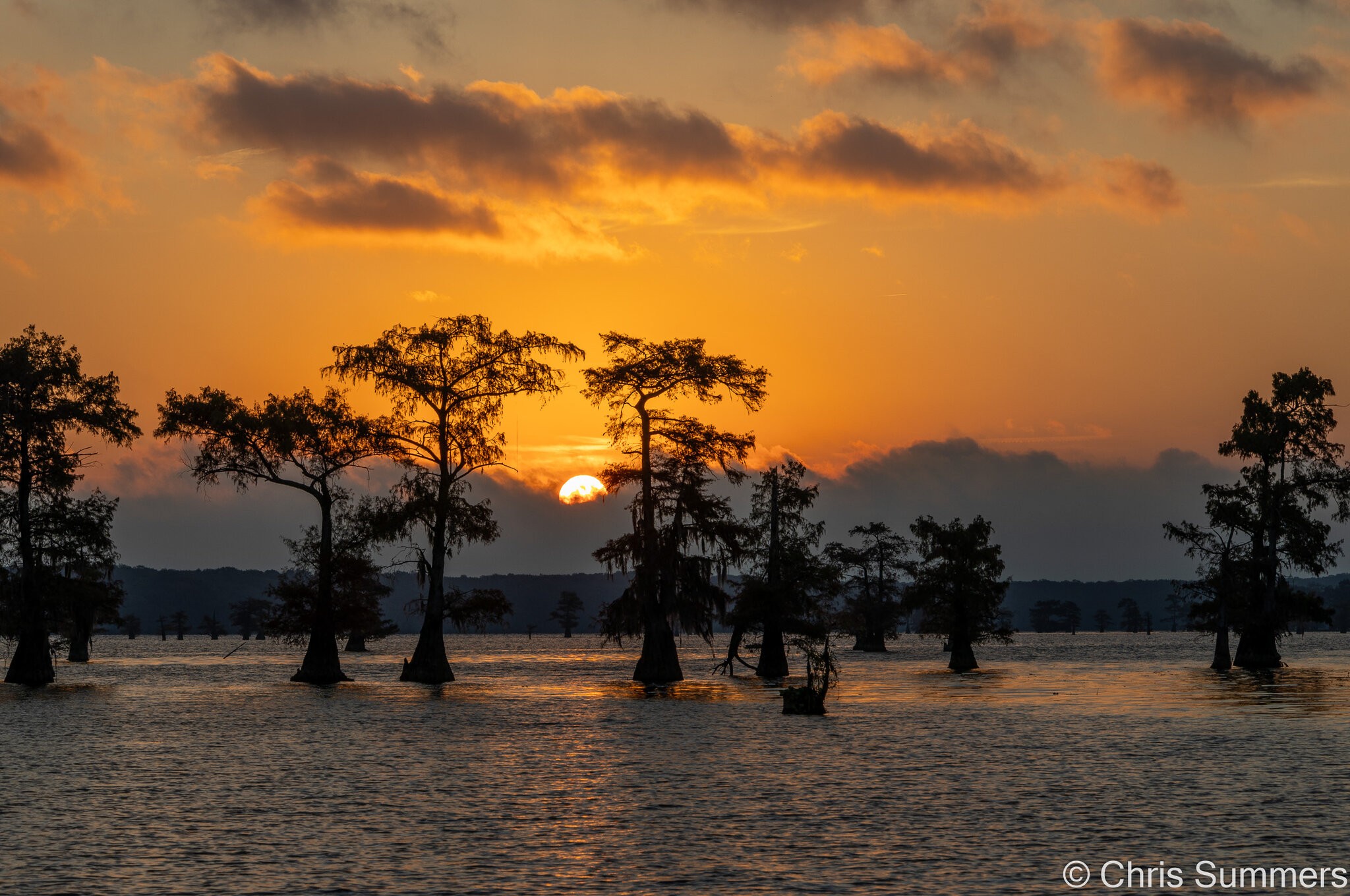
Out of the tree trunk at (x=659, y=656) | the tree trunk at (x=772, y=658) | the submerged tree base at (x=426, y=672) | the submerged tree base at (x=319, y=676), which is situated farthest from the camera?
the tree trunk at (x=772, y=658)

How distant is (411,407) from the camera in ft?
232

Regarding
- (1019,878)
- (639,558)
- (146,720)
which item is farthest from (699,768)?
(639,558)

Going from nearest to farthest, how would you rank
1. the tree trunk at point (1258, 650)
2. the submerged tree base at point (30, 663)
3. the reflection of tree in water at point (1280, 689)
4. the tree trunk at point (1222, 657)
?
the reflection of tree in water at point (1280, 689) → the submerged tree base at point (30, 663) → the tree trunk at point (1258, 650) → the tree trunk at point (1222, 657)

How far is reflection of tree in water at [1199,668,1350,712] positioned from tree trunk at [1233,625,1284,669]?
49 cm

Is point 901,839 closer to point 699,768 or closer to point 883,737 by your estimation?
point 699,768

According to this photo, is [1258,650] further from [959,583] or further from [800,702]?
[800,702]

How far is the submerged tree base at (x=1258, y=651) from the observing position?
82625 millimetres

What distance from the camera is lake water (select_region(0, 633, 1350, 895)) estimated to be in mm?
A: 18641

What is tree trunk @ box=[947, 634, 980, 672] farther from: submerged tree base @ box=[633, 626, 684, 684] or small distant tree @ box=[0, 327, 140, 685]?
small distant tree @ box=[0, 327, 140, 685]

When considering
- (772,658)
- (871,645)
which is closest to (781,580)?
(772,658)

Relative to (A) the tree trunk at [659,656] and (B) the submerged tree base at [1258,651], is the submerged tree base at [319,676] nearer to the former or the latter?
(A) the tree trunk at [659,656]

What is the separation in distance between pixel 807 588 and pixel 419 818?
52.8m

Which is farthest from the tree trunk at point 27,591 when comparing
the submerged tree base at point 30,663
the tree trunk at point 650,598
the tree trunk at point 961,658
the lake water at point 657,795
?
the tree trunk at point 961,658

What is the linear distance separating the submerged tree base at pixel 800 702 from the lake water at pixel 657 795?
37.5 inches
